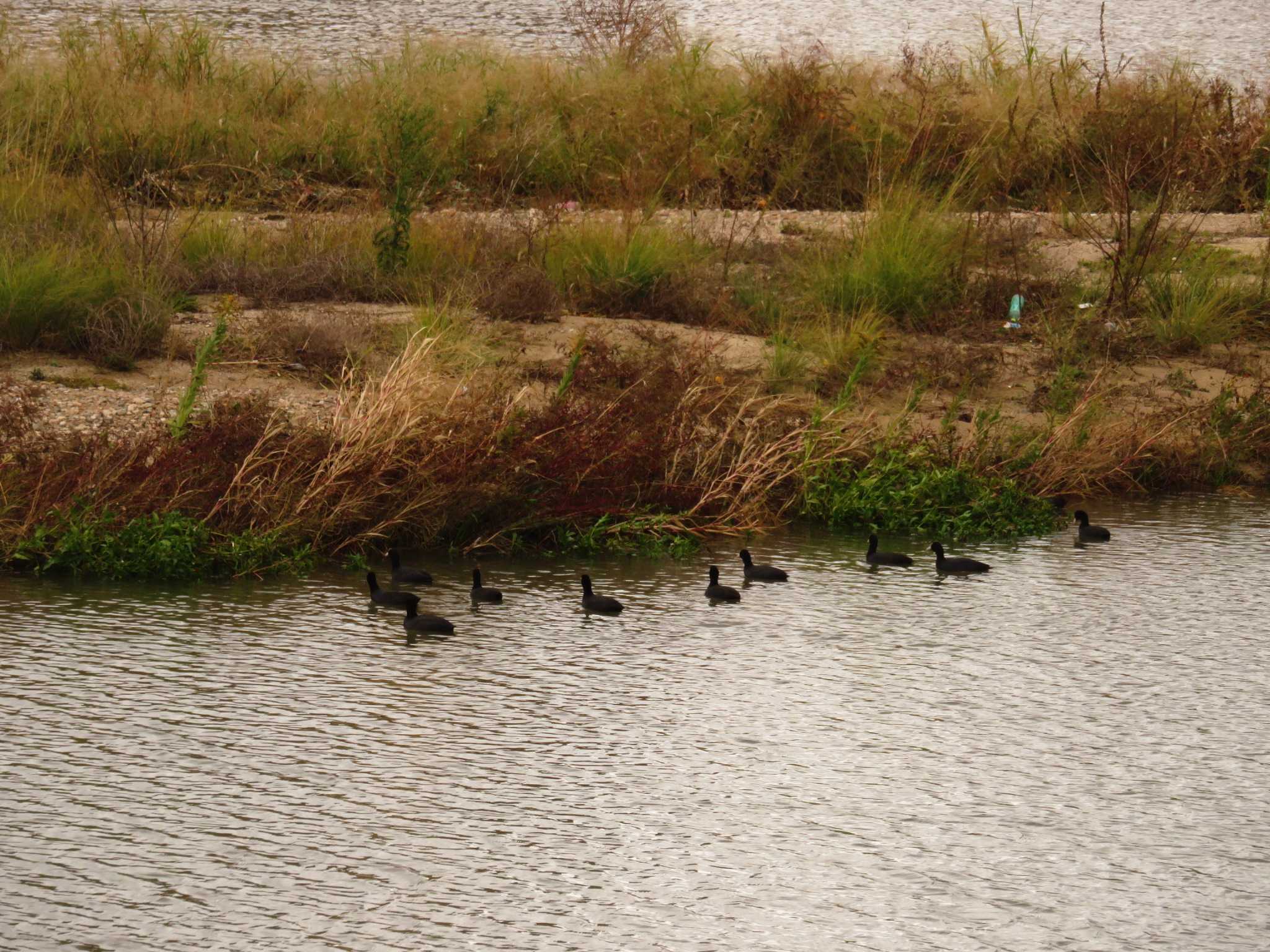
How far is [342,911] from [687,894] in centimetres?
99

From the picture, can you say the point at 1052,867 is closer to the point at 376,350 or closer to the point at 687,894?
the point at 687,894

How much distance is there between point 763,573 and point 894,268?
192 inches

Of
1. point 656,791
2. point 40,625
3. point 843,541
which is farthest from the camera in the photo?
point 843,541

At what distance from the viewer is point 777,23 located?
93.9 ft

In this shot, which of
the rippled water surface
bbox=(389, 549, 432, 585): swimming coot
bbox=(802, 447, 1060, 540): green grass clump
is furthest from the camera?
bbox=(802, 447, 1060, 540): green grass clump

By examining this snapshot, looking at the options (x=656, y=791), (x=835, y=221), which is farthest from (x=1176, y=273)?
(x=656, y=791)

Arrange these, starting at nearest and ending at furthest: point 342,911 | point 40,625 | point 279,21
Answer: point 342,911 < point 40,625 < point 279,21

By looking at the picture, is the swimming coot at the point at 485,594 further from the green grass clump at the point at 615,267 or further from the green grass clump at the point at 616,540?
the green grass clump at the point at 615,267

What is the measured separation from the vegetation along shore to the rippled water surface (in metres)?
0.75

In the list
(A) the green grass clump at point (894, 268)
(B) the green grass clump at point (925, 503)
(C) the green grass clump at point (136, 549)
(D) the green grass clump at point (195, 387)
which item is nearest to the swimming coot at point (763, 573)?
(B) the green grass clump at point (925, 503)

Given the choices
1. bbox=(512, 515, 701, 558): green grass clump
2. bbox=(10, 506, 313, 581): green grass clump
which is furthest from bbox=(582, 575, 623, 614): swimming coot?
bbox=(10, 506, 313, 581): green grass clump

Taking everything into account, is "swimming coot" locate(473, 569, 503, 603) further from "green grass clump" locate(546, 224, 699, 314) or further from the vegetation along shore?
"green grass clump" locate(546, 224, 699, 314)

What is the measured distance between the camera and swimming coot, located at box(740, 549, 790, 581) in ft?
28.7

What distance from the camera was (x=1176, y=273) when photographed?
13.8 m
